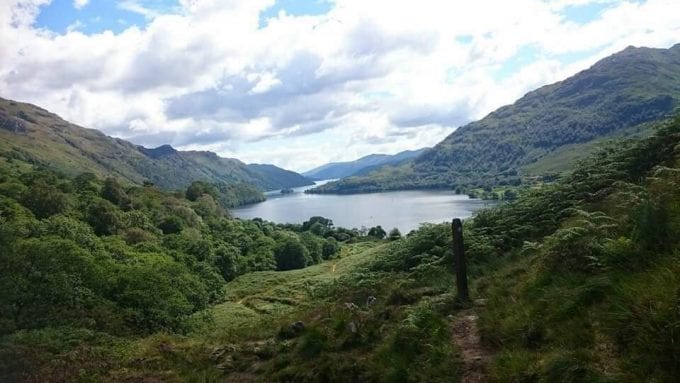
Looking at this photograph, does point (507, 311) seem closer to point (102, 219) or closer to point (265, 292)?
point (265, 292)

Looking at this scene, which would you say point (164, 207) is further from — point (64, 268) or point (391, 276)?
point (391, 276)

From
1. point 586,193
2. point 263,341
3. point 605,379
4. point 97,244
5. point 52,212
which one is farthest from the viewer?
point 52,212

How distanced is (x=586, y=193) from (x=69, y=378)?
18.0 m

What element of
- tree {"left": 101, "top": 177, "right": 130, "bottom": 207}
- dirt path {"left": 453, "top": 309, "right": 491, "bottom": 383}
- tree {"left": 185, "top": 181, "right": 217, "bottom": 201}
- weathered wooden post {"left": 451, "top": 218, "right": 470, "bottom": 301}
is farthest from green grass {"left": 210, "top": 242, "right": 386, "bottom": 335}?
tree {"left": 185, "top": 181, "right": 217, "bottom": 201}

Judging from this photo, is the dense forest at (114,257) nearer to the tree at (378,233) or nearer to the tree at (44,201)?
the tree at (44,201)

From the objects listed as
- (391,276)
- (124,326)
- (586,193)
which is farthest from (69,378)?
(124,326)

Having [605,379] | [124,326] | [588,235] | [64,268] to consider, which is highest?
[588,235]

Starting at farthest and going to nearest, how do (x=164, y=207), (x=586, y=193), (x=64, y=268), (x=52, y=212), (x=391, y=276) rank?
(x=164, y=207), (x=52, y=212), (x=64, y=268), (x=391, y=276), (x=586, y=193)

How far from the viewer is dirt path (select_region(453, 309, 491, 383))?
8.02 meters

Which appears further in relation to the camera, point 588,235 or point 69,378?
point 69,378

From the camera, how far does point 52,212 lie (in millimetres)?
95438

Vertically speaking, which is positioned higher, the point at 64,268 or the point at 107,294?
the point at 64,268

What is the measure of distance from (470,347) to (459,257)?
111 inches

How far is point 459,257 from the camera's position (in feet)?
37.6
